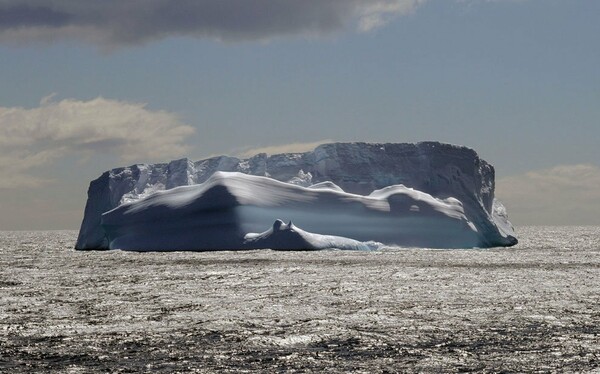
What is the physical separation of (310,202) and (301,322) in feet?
72.7

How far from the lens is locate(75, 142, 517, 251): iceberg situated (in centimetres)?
3272

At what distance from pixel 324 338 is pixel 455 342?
164 cm

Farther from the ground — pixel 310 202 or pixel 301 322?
pixel 310 202

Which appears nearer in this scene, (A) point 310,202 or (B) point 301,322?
(B) point 301,322

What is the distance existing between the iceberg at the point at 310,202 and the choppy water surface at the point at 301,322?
10.3m

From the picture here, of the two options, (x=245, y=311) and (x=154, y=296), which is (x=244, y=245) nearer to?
(x=154, y=296)

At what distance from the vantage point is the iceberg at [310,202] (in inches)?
1288

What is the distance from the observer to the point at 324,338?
34.4 ft

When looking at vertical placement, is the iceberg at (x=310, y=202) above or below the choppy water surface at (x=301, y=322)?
above

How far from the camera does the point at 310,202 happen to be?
34.1 m

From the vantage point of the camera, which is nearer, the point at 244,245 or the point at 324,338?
the point at 324,338

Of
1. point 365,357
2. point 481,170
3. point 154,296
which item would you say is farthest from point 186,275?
point 481,170

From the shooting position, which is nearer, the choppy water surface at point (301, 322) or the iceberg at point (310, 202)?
the choppy water surface at point (301, 322)

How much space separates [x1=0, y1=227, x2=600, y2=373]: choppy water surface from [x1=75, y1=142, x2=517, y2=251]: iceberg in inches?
406
